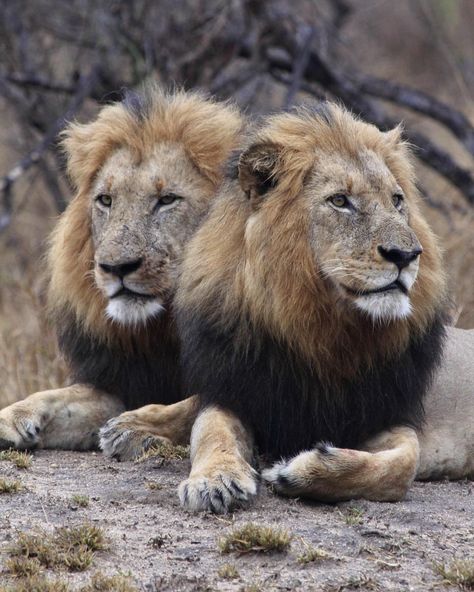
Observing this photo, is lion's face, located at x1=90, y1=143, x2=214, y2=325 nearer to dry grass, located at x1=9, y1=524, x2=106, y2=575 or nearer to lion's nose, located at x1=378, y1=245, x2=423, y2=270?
lion's nose, located at x1=378, y1=245, x2=423, y2=270

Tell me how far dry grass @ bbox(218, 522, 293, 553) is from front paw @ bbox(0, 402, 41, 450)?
153cm

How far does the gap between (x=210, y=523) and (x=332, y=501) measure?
50 cm

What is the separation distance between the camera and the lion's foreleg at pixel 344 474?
13.5 feet

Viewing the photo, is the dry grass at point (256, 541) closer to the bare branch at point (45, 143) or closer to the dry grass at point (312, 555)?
the dry grass at point (312, 555)

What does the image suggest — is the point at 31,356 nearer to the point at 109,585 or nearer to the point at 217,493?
the point at 217,493

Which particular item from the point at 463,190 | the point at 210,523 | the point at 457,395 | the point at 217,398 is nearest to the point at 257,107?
the point at 463,190

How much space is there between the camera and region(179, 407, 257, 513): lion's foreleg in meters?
4.02

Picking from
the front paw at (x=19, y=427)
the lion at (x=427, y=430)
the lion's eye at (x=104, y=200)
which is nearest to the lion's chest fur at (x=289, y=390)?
the lion at (x=427, y=430)

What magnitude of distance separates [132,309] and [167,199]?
1.68ft

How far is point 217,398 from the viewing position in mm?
4598

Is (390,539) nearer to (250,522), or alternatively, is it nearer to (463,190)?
(250,522)

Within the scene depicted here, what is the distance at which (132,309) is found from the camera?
15.8ft

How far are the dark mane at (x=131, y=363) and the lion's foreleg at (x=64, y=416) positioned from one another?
77 millimetres

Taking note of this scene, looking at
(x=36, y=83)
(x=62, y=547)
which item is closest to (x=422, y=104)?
(x=36, y=83)
